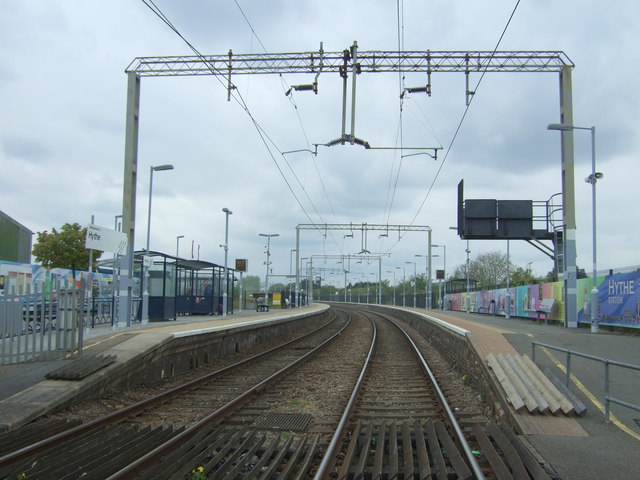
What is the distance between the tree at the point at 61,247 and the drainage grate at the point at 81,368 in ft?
106

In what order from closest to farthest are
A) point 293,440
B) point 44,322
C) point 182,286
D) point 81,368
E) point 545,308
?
point 293,440
point 81,368
point 44,322
point 545,308
point 182,286

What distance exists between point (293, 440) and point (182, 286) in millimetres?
23984

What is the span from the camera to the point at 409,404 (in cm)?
953

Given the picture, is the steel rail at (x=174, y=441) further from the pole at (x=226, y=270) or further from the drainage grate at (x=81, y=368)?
the pole at (x=226, y=270)

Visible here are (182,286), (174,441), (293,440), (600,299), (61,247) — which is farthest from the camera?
(61,247)

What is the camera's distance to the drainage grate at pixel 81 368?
8773 mm

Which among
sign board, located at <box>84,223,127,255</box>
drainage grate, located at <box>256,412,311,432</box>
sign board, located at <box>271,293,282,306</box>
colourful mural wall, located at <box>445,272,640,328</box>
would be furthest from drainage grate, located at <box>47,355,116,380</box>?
sign board, located at <box>271,293,282,306</box>

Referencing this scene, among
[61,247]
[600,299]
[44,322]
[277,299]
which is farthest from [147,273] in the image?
[277,299]

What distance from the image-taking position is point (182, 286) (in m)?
29.7

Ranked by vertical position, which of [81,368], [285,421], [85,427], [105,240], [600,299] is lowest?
[285,421]

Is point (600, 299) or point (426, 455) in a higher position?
point (600, 299)

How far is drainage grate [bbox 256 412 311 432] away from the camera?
24.7 ft

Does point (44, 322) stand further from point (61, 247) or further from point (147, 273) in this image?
point (61, 247)

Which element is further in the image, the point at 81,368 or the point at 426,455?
the point at 81,368
